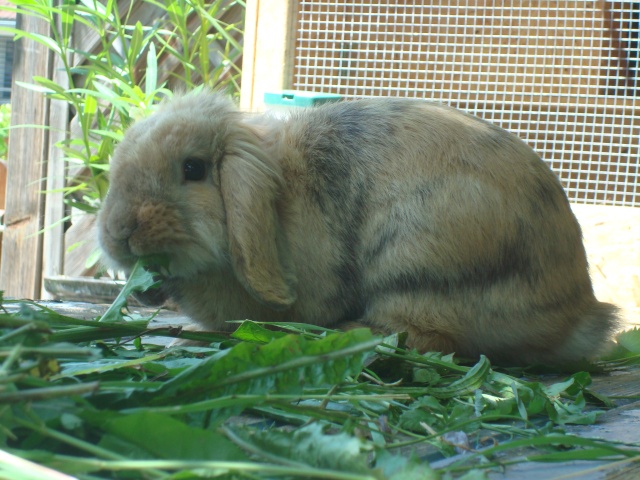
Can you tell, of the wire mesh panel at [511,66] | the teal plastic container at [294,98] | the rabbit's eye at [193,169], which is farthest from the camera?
the wire mesh panel at [511,66]

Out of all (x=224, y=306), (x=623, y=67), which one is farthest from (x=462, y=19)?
(x=224, y=306)

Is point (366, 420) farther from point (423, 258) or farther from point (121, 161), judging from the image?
point (121, 161)

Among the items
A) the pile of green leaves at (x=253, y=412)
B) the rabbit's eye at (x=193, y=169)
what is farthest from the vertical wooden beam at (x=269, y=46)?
the pile of green leaves at (x=253, y=412)

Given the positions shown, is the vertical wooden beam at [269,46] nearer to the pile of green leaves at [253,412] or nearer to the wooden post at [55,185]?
the wooden post at [55,185]

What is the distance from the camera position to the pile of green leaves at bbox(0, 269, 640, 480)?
1.19 m

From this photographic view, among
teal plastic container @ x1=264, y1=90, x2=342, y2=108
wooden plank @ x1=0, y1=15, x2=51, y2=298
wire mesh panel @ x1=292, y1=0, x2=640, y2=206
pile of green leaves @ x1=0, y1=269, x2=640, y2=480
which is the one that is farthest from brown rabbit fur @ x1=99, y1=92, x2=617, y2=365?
wooden plank @ x1=0, y1=15, x2=51, y2=298

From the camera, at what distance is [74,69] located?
5168mm

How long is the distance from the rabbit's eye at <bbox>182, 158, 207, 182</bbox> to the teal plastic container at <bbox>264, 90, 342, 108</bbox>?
4.80ft

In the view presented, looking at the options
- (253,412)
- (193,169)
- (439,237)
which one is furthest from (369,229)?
(253,412)

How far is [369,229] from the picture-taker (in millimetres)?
2727

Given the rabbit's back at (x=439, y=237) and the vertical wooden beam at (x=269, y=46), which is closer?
the rabbit's back at (x=439, y=237)

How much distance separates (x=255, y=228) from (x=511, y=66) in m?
2.32

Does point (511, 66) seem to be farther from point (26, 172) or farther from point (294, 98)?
point (26, 172)

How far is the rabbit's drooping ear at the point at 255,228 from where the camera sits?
2555mm
